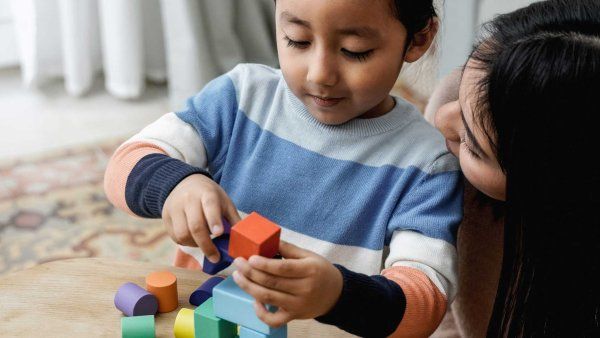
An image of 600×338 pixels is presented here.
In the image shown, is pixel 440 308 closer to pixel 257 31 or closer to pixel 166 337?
pixel 166 337

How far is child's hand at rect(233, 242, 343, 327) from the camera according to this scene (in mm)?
650

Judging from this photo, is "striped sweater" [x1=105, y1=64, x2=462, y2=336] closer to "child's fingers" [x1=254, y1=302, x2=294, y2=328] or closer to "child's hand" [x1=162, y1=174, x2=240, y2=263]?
"child's hand" [x1=162, y1=174, x2=240, y2=263]

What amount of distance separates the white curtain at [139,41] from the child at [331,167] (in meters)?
1.42

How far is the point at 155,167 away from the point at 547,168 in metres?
0.43

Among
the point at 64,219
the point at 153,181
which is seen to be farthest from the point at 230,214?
the point at 64,219

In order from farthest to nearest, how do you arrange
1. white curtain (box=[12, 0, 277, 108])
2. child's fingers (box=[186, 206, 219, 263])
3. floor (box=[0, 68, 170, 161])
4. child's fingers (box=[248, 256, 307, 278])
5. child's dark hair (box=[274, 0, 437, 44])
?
white curtain (box=[12, 0, 277, 108]) < floor (box=[0, 68, 170, 161]) < child's dark hair (box=[274, 0, 437, 44]) < child's fingers (box=[186, 206, 219, 263]) < child's fingers (box=[248, 256, 307, 278])

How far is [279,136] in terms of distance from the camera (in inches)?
38.9

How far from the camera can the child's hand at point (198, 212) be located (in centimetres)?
75

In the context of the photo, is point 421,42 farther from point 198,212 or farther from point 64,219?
point 64,219

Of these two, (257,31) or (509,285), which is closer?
(509,285)

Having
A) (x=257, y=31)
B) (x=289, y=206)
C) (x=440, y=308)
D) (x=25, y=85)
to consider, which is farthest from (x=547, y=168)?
(x=25, y=85)

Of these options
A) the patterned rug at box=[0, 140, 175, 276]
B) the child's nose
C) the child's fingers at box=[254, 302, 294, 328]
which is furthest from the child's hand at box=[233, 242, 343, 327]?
the patterned rug at box=[0, 140, 175, 276]

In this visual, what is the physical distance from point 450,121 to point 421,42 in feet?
0.38

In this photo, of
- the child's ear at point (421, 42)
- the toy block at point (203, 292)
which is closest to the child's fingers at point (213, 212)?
the toy block at point (203, 292)
